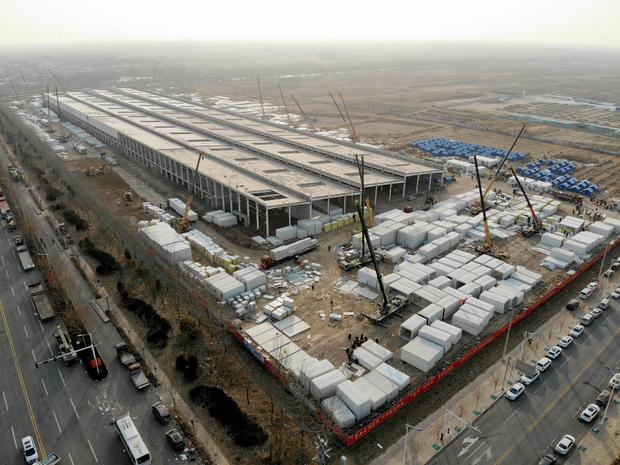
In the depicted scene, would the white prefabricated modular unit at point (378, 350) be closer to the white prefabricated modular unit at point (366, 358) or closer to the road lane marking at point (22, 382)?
the white prefabricated modular unit at point (366, 358)

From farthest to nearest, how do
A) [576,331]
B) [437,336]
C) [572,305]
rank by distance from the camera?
[572,305]
[576,331]
[437,336]

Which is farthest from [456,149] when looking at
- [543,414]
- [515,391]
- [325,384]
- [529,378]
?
[325,384]

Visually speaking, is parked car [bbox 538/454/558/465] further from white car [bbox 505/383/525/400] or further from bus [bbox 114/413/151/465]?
bus [bbox 114/413/151/465]

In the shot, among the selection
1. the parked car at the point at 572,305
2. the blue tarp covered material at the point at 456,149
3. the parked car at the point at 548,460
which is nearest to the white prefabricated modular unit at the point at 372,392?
the parked car at the point at 548,460

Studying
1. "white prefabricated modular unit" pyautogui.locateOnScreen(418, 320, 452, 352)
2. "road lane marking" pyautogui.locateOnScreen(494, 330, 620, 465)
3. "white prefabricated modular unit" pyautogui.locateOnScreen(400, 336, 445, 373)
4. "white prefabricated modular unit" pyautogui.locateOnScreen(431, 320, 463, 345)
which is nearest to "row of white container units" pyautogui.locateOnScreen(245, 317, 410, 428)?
"white prefabricated modular unit" pyautogui.locateOnScreen(400, 336, 445, 373)

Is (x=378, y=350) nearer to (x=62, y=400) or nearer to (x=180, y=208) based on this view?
(x=62, y=400)

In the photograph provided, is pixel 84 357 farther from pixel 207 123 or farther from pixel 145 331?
pixel 207 123

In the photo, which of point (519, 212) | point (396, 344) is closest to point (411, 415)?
point (396, 344)
